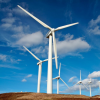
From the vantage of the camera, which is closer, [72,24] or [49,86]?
[49,86]

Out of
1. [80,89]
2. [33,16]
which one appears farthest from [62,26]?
[80,89]

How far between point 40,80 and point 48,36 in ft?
109

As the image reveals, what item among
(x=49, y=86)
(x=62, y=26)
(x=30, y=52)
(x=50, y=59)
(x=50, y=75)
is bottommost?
(x=49, y=86)

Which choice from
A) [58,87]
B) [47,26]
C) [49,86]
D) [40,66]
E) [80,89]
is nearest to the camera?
[49,86]

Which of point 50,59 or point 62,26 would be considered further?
point 62,26

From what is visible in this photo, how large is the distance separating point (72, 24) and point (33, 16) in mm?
20394

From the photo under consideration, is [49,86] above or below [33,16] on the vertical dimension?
below

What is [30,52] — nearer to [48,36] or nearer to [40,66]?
[40,66]

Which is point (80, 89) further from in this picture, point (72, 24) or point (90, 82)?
point (72, 24)

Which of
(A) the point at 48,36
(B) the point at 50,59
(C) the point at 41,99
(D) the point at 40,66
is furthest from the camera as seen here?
(D) the point at 40,66

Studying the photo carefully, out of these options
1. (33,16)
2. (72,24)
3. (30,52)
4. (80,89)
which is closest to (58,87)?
(80,89)

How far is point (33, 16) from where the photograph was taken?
57062 mm

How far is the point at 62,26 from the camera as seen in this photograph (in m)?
60.5

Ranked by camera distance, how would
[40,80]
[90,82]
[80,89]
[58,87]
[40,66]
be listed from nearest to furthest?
[40,80] < [40,66] < [58,87] < [80,89] < [90,82]
